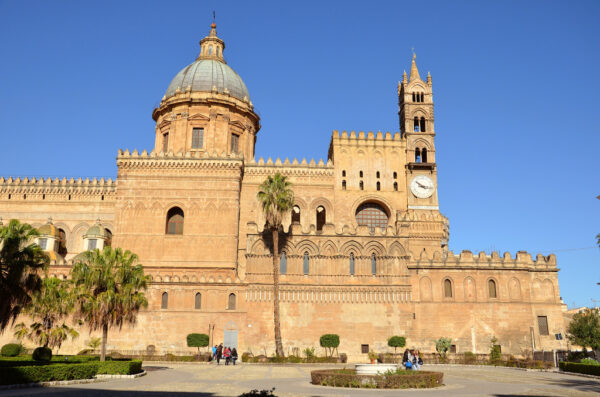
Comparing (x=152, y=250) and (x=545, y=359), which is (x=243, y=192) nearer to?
(x=152, y=250)

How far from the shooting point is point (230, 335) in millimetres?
37156

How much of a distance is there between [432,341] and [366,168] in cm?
1595

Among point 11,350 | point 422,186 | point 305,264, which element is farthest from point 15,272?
point 422,186

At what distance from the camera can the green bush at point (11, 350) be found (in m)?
33.4

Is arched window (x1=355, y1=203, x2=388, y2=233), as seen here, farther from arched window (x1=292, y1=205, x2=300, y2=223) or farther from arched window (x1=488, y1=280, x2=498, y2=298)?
arched window (x1=488, y1=280, x2=498, y2=298)

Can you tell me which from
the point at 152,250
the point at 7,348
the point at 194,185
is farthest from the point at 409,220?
the point at 7,348

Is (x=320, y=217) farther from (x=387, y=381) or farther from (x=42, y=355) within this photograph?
→ (x=387, y=381)

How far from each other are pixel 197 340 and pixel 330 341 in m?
9.08

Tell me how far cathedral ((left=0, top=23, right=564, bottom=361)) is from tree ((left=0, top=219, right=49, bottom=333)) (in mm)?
12168

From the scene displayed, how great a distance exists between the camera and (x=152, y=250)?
136ft

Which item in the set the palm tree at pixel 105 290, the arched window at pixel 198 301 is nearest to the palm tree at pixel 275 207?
the arched window at pixel 198 301

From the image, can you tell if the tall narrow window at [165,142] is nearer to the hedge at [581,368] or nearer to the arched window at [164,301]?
the arched window at [164,301]

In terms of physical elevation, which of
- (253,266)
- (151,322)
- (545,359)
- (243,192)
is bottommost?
(545,359)

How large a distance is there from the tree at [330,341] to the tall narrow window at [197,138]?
20941 millimetres
